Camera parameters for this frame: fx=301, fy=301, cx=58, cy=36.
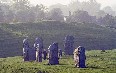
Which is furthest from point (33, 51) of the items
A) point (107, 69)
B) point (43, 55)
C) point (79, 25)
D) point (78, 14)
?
point (78, 14)

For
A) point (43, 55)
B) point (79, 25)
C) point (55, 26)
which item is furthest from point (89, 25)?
point (43, 55)

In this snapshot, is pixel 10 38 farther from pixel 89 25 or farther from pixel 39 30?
pixel 89 25

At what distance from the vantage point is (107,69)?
3784cm

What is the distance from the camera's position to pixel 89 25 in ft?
330

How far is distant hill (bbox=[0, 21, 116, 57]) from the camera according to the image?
7072 centimetres

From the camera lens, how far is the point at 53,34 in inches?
3236

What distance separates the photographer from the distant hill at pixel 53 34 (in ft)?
232

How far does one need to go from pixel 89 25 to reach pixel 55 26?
14178mm

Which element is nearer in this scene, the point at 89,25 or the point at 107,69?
the point at 107,69

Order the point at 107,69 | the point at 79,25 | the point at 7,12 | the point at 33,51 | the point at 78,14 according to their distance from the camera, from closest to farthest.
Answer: the point at 107,69 → the point at 33,51 → the point at 79,25 → the point at 7,12 → the point at 78,14

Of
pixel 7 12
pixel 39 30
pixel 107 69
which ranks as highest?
pixel 7 12

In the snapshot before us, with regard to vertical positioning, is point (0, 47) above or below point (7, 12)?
below

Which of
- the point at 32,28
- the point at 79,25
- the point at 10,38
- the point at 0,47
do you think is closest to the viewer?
the point at 0,47

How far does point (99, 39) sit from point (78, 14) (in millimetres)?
55104
